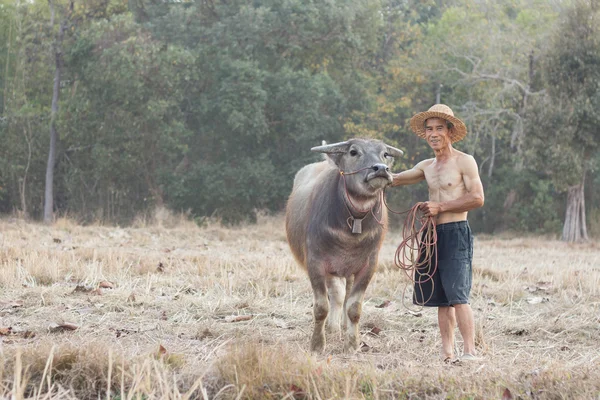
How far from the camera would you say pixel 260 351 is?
4.67 meters

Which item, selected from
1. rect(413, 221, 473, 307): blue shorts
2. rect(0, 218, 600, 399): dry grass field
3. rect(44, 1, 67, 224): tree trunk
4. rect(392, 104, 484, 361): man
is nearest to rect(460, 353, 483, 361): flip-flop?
rect(392, 104, 484, 361): man

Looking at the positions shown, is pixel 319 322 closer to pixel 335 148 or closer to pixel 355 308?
Result: pixel 355 308

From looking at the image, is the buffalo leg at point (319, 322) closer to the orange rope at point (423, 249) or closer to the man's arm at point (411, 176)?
the orange rope at point (423, 249)

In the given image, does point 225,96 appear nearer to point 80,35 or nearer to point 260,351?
point 80,35

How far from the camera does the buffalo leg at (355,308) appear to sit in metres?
6.39

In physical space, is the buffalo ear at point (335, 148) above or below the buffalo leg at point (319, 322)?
above

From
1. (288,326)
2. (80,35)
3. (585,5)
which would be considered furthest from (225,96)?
(288,326)

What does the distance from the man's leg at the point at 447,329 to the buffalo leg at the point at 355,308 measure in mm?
741

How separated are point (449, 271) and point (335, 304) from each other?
1.61 metres

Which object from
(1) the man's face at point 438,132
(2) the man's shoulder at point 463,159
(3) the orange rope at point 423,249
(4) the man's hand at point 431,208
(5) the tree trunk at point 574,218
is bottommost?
(5) the tree trunk at point 574,218

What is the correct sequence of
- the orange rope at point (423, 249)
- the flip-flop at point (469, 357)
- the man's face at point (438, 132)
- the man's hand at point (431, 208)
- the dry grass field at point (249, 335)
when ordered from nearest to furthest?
the dry grass field at point (249, 335), the flip-flop at point (469, 357), the man's hand at point (431, 208), the orange rope at point (423, 249), the man's face at point (438, 132)

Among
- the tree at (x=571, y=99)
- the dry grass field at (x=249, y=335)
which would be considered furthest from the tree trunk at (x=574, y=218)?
the dry grass field at (x=249, y=335)

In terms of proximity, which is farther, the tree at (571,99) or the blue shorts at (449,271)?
the tree at (571,99)

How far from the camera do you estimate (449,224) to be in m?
5.90
